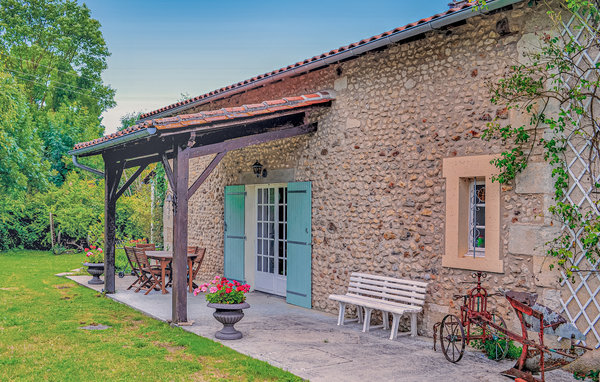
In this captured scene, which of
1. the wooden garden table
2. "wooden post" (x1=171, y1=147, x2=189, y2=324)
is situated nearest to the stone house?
the wooden garden table

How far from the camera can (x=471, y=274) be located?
229 inches

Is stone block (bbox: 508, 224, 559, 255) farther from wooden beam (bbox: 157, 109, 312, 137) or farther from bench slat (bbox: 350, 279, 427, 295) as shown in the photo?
wooden beam (bbox: 157, 109, 312, 137)

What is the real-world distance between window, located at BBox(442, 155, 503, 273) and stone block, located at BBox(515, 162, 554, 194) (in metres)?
0.38

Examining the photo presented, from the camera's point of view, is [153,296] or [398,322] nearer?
[398,322]

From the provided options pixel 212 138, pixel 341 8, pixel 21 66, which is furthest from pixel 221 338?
pixel 21 66

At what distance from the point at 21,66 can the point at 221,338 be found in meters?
22.4

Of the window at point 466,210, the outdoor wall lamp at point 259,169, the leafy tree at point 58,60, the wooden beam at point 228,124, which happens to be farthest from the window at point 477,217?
the leafy tree at point 58,60

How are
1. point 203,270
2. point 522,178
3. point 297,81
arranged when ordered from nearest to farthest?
point 522,178
point 297,81
point 203,270

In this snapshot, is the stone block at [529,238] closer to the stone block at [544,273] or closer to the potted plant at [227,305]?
the stone block at [544,273]

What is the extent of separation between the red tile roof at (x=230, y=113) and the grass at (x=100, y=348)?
8.12 ft

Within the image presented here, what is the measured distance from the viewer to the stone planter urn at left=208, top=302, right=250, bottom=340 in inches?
237

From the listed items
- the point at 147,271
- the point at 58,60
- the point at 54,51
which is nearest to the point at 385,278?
the point at 147,271

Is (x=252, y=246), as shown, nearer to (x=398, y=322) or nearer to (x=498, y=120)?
(x=398, y=322)

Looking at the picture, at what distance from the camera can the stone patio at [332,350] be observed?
4840mm
